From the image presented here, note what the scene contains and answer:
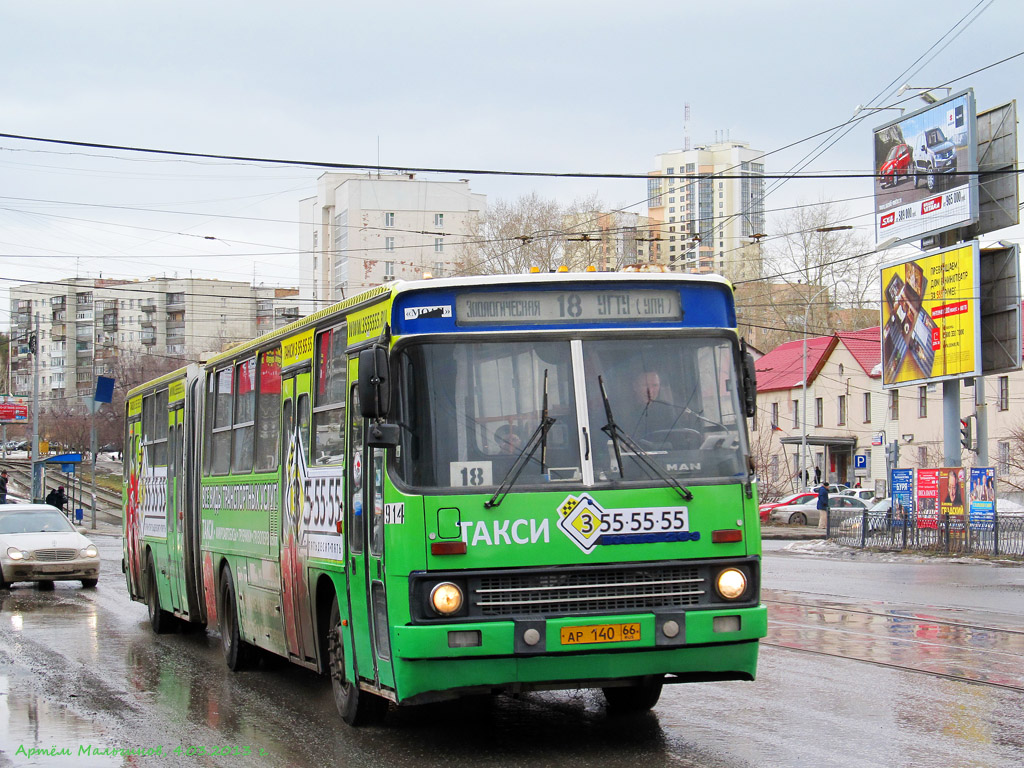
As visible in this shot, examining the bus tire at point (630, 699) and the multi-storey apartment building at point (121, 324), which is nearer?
the bus tire at point (630, 699)

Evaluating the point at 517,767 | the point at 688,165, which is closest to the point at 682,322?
the point at 517,767

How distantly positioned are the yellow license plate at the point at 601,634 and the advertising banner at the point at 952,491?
26785mm

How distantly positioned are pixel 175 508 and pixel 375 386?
8.29m

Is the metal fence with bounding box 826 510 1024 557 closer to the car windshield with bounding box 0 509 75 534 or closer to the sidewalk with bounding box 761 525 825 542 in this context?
the sidewalk with bounding box 761 525 825 542

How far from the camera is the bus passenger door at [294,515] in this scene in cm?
1006

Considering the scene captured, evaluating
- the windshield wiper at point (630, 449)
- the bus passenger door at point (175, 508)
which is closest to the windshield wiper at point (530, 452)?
the windshield wiper at point (630, 449)

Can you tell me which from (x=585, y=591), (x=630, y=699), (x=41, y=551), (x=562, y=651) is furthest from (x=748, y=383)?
(x=41, y=551)

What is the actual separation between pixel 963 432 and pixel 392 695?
107 feet

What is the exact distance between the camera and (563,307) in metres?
8.25

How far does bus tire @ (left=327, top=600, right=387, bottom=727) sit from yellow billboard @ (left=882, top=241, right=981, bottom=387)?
30208 millimetres

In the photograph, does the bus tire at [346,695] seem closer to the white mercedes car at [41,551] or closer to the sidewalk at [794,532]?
the white mercedes car at [41,551]

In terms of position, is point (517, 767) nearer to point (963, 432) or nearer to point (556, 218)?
point (963, 432)

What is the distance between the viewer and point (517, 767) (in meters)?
7.66

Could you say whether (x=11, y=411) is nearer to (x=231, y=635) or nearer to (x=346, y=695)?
(x=231, y=635)
